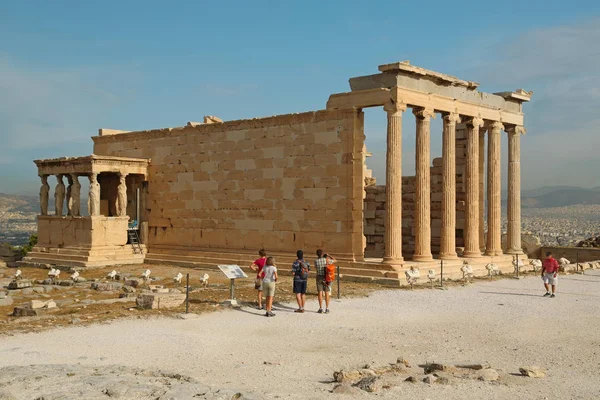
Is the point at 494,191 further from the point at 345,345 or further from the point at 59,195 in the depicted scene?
the point at 59,195

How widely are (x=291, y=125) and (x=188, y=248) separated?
749 cm

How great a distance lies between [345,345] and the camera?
13453 millimetres

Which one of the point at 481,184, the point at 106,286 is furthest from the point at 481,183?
the point at 106,286

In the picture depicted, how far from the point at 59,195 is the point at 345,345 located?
72.2 ft

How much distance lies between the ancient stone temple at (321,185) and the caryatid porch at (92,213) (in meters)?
0.07

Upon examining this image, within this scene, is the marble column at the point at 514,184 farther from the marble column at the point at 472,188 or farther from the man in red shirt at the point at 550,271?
the man in red shirt at the point at 550,271

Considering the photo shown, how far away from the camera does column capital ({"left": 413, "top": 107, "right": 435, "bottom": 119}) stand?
24359 millimetres

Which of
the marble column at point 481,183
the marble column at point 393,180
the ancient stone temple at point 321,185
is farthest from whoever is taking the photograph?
the marble column at point 481,183

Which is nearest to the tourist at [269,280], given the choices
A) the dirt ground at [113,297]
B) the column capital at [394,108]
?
the dirt ground at [113,297]

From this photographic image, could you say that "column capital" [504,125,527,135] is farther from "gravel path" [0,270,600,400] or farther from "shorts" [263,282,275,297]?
"shorts" [263,282,275,297]

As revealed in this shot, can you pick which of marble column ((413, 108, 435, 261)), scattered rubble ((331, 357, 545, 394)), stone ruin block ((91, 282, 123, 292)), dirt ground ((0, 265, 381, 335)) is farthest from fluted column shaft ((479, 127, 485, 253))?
scattered rubble ((331, 357, 545, 394))

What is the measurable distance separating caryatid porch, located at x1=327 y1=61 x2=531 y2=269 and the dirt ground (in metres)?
3.47

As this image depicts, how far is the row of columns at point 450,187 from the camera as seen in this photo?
23.5m

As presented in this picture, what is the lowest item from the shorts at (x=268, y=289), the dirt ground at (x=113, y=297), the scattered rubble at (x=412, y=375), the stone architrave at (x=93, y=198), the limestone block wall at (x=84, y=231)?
the scattered rubble at (x=412, y=375)
